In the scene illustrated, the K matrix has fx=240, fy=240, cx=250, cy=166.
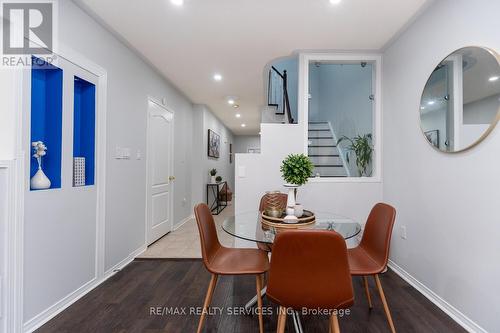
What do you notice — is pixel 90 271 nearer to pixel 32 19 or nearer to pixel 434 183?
pixel 32 19

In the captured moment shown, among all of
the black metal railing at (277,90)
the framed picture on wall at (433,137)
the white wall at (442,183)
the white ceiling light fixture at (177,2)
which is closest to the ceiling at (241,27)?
the white ceiling light fixture at (177,2)

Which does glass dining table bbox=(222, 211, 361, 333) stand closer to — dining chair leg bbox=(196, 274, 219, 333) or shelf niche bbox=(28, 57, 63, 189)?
dining chair leg bbox=(196, 274, 219, 333)

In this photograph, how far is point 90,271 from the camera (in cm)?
223

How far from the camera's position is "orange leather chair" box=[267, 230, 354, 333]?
3.64ft

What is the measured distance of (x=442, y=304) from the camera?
76.6 inches

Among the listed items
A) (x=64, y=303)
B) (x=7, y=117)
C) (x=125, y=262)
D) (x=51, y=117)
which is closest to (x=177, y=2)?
(x=51, y=117)

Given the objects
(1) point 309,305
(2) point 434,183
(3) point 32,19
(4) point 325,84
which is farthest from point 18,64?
(2) point 434,183

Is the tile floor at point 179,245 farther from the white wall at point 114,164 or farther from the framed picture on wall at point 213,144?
the framed picture on wall at point 213,144

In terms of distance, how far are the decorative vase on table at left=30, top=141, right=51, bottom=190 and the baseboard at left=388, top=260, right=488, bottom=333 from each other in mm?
3229

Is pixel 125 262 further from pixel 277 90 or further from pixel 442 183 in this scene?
pixel 277 90

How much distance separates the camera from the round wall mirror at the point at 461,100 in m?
1.59

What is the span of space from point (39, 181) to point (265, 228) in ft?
5.55

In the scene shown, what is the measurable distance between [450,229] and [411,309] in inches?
28.1

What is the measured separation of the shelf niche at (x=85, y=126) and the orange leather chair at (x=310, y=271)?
2.03m
